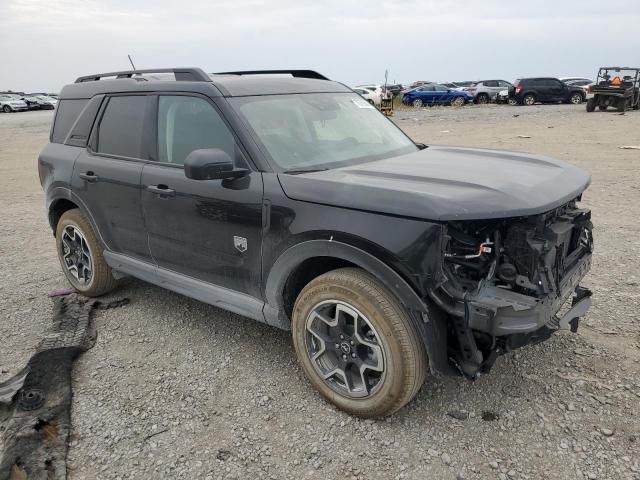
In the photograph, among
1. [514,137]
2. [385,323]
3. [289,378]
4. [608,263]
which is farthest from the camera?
[514,137]

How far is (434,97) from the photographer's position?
107 ft

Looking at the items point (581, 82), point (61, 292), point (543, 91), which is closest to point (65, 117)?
point (61, 292)

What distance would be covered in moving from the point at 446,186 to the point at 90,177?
2.89 meters

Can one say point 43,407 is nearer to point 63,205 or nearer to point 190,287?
point 190,287

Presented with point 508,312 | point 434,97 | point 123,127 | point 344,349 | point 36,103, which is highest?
point 123,127

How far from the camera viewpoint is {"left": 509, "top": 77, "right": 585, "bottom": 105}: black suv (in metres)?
29.6

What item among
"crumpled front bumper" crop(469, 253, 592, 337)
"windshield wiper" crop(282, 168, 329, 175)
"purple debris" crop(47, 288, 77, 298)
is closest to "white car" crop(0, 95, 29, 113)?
"purple debris" crop(47, 288, 77, 298)

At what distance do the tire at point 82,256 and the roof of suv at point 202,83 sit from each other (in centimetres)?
109

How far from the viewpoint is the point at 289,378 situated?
11.2ft

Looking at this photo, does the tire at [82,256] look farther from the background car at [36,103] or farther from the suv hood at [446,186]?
the background car at [36,103]

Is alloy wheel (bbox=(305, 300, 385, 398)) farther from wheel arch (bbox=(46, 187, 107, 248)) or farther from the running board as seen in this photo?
wheel arch (bbox=(46, 187, 107, 248))

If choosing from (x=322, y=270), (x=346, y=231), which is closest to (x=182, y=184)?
(x=322, y=270)

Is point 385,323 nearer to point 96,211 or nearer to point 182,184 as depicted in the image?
point 182,184

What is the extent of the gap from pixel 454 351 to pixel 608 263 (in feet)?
9.90
